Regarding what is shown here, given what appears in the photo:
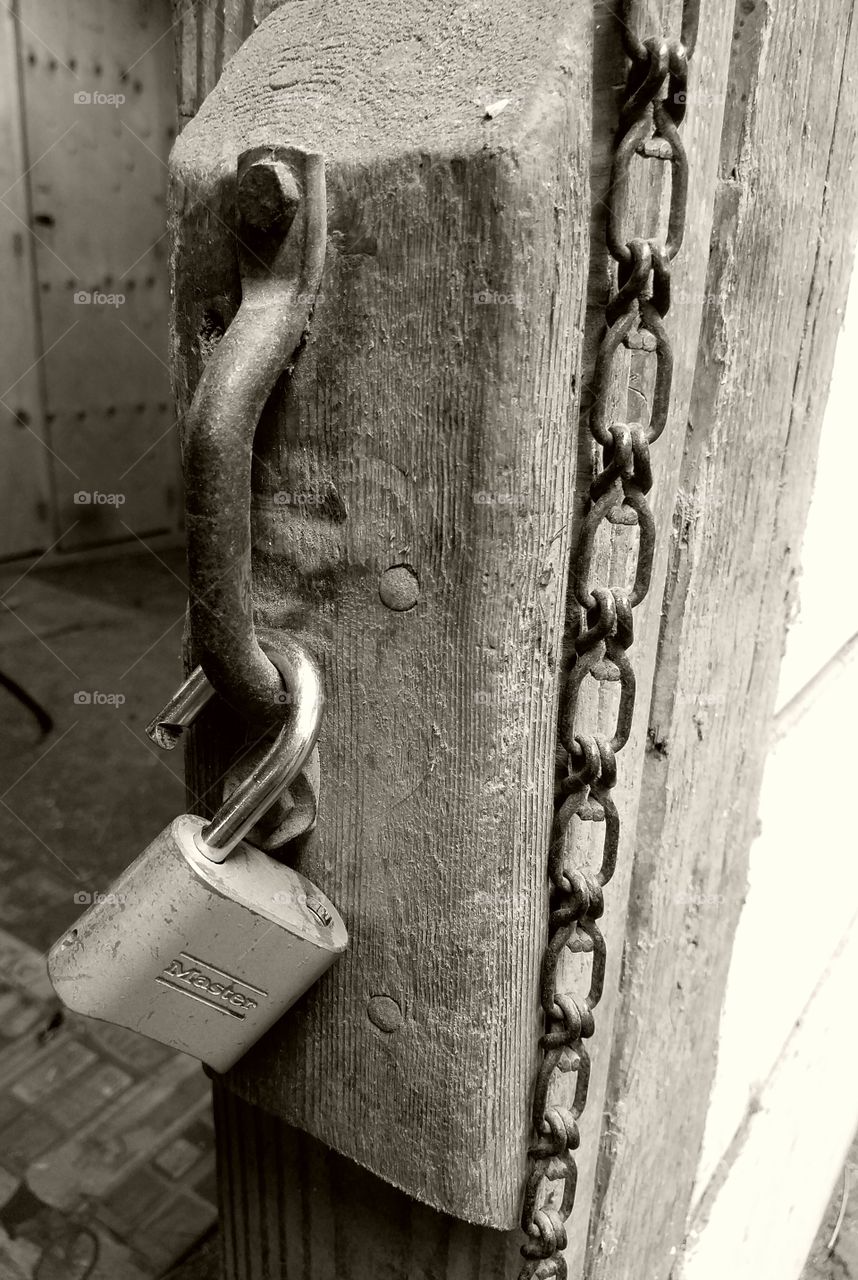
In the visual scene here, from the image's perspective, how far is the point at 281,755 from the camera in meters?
0.51

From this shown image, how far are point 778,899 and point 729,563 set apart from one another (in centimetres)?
56

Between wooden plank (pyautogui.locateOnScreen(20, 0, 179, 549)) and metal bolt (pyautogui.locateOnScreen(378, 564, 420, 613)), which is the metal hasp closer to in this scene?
metal bolt (pyautogui.locateOnScreen(378, 564, 420, 613))

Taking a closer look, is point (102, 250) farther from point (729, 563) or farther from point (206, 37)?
point (729, 563)

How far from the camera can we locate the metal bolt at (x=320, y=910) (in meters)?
0.54

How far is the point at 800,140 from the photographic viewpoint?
1.76 feet

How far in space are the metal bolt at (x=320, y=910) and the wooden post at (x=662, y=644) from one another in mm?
15

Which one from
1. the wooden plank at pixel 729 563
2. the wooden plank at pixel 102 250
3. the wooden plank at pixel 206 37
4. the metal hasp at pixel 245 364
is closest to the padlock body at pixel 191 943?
the metal hasp at pixel 245 364

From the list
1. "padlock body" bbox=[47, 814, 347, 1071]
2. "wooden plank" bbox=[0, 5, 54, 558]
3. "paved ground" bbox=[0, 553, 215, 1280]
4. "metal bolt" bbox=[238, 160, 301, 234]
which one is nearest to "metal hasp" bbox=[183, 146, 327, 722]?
"metal bolt" bbox=[238, 160, 301, 234]

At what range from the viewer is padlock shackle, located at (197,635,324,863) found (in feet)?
1.67

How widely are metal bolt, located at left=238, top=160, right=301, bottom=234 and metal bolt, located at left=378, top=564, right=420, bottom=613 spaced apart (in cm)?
16

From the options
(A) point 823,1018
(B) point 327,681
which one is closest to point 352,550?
(B) point 327,681

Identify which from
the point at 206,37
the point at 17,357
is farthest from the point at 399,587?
the point at 17,357

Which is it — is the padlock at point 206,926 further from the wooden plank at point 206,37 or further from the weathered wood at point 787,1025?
the weathered wood at point 787,1025

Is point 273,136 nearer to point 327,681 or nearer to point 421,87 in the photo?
point 421,87
